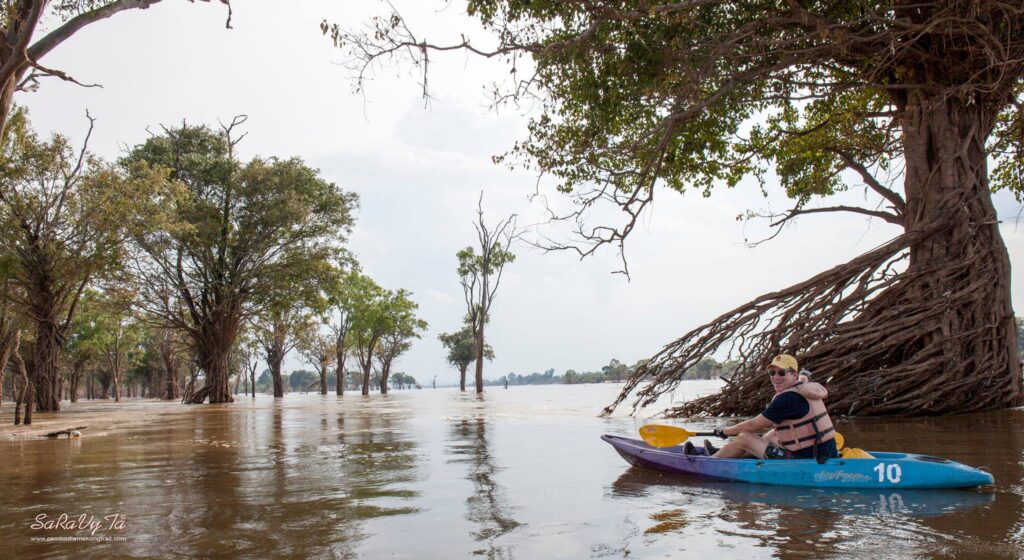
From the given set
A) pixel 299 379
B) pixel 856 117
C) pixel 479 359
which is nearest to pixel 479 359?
pixel 479 359

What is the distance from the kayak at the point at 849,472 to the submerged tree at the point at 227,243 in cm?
2597

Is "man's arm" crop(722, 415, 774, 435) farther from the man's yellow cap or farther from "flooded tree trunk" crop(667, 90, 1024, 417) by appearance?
"flooded tree trunk" crop(667, 90, 1024, 417)

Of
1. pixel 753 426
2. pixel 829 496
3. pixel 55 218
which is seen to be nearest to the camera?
pixel 829 496

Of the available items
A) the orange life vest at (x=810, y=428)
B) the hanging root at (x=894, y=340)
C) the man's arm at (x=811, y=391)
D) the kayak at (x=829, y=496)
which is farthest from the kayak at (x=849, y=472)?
the hanging root at (x=894, y=340)

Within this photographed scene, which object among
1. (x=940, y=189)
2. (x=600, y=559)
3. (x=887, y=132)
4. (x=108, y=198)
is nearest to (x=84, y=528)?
(x=600, y=559)

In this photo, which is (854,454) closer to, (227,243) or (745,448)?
(745,448)

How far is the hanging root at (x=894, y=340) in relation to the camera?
1068 cm

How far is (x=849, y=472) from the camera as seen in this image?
5.39 metres

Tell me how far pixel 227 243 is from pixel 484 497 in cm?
2770

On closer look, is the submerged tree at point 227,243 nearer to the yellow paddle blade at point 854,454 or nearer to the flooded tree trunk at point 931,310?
the flooded tree trunk at point 931,310

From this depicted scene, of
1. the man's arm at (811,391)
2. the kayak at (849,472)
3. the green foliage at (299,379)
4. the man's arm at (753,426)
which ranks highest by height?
the man's arm at (811,391)

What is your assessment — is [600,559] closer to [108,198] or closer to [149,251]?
[108,198]

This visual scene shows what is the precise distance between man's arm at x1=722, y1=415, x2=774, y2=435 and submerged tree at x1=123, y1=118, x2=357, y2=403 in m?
25.9

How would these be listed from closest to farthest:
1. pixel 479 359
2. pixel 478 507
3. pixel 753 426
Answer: pixel 478 507 < pixel 753 426 < pixel 479 359
